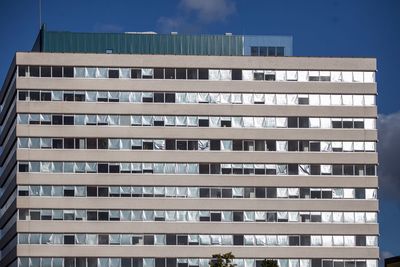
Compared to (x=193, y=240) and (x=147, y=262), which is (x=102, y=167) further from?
(x=193, y=240)

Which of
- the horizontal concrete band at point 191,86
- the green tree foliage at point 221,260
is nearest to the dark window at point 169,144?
the horizontal concrete band at point 191,86

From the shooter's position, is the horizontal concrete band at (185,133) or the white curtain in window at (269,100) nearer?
the horizontal concrete band at (185,133)

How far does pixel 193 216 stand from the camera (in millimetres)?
132375

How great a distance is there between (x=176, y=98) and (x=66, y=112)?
11699 mm

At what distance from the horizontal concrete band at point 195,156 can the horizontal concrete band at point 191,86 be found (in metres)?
6.65

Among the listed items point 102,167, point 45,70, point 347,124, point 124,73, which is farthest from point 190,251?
point 45,70

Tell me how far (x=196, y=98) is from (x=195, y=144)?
4944 millimetres

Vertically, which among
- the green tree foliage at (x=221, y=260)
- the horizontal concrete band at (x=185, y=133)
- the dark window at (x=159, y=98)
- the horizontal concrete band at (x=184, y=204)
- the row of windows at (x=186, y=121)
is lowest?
the green tree foliage at (x=221, y=260)

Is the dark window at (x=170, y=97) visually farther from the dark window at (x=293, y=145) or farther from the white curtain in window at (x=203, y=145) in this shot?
the dark window at (x=293, y=145)

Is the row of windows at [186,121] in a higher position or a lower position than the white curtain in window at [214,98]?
lower

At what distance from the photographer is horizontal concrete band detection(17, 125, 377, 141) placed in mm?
132000

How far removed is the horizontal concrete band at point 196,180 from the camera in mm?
131500

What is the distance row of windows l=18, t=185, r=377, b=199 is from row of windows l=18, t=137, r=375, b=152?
13.8ft

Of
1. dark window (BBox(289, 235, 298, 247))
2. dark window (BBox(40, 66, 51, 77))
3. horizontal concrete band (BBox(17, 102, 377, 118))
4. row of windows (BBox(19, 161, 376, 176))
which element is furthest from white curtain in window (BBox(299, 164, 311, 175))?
dark window (BBox(40, 66, 51, 77))
